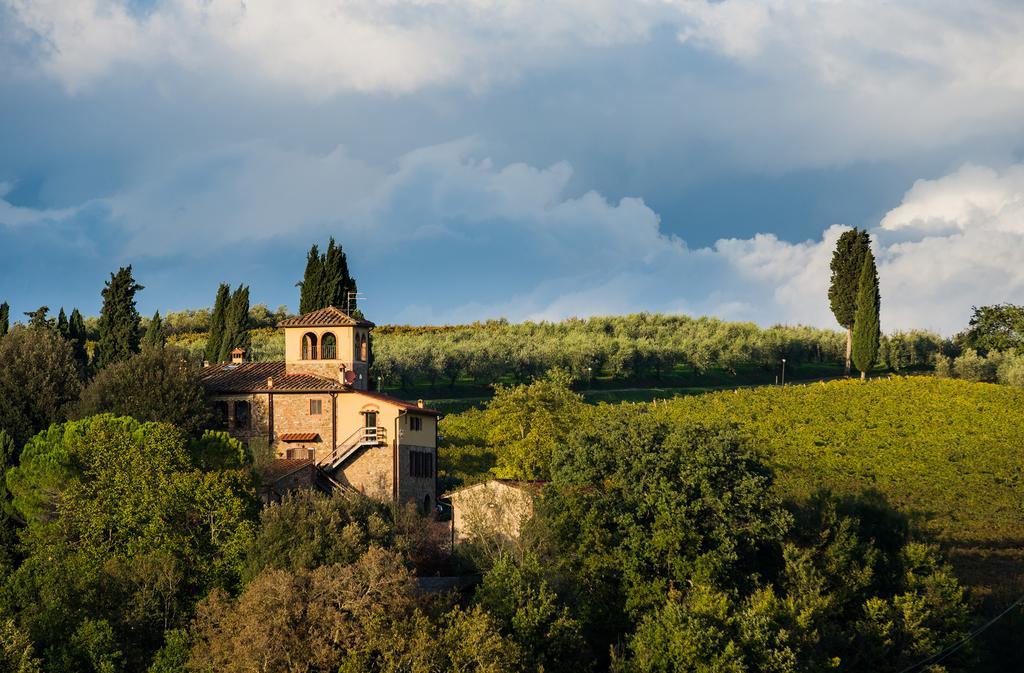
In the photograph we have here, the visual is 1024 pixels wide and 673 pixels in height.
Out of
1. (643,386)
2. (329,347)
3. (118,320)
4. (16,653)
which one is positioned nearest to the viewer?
(16,653)

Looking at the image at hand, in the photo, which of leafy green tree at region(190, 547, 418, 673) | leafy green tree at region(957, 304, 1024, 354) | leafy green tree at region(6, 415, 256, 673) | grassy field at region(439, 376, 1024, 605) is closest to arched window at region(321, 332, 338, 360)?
leafy green tree at region(6, 415, 256, 673)

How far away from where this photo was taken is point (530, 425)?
7356cm

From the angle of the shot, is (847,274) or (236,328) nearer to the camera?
(236,328)

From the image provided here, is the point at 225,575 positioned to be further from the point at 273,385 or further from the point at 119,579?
the point at 273,385

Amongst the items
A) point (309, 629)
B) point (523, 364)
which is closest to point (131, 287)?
point (309, 629)

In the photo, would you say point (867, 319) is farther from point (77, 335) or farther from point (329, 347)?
point (77, 335)

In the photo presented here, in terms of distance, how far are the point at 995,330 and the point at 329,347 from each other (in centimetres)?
9265

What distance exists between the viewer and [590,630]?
1768 inches

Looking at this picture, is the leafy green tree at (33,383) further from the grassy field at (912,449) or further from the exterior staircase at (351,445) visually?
the grassy field at (912,449)

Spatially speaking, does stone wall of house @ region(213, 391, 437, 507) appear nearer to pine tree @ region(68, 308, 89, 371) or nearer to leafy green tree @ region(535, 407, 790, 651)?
leafy green tree @ region(535, 407, 790, 651)

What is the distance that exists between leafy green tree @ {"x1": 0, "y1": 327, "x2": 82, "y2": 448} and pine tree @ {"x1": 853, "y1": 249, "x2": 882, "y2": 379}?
65.2m

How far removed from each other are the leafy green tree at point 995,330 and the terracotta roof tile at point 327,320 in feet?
281

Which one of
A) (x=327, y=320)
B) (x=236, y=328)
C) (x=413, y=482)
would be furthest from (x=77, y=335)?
(x=413, y=482)

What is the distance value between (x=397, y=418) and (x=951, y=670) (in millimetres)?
27125
